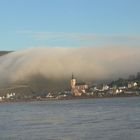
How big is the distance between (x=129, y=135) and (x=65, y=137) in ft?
14.0

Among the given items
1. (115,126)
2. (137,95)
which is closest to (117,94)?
(137,95)

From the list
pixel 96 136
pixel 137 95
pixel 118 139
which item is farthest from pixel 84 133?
pixel 137 95

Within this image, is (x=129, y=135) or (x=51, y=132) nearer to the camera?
(x=129, y=135)

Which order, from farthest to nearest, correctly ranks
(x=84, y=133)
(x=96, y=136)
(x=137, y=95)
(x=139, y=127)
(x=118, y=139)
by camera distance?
(x=137, y=95) < (x=139, y=127) < (x=84, y=133) < (x=96, y=136) < (x=118, y=139)

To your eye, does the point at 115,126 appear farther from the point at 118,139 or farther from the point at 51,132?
the point at 118,139

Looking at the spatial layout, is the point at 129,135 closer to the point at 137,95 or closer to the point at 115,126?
the point at 115,126

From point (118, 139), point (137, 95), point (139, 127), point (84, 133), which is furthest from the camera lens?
point (137, 95)

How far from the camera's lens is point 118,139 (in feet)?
112

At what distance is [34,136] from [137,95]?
498 ft

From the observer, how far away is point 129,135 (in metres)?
36.2

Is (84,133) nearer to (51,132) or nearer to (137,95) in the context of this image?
(51,132)

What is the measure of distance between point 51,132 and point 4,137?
371cm

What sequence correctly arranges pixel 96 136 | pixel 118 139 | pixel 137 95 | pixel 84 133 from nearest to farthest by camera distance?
1. pixel 118 139
2. pixel 96 136
3. pixel 84 133
4. pixel 137 95

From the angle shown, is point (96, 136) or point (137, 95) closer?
point (96, 136)
